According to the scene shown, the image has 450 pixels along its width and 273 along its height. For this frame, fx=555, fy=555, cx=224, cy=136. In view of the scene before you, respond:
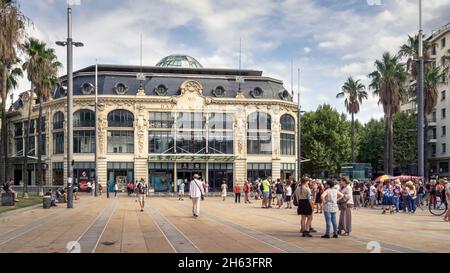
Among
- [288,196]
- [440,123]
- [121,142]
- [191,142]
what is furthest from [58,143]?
[440,123]

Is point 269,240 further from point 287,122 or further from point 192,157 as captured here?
point 287,122

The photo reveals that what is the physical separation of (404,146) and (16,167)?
52.3 metres

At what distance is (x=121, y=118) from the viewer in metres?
65.6

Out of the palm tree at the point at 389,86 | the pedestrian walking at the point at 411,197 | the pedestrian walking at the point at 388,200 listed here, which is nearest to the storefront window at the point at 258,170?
the palm tree at the point at 389,86

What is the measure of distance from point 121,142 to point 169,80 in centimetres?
963

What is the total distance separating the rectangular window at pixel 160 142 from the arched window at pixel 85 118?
6.94 metres

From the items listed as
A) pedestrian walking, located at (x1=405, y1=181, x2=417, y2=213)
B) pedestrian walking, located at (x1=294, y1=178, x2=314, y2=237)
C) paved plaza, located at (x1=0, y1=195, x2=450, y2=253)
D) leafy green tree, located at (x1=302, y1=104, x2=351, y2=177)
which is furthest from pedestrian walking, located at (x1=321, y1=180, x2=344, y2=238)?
leafy green tree, located at (x1=302, y1=104, x2=351, y2=177)

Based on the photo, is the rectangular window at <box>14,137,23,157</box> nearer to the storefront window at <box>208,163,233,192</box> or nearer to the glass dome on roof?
the glass dome on roof

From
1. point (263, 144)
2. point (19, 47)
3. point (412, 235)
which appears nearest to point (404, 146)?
point (263, 144)

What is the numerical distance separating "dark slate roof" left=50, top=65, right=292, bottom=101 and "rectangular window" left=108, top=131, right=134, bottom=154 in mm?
4840

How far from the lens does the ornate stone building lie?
2576 inches

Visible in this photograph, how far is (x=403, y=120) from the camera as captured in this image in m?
74.4

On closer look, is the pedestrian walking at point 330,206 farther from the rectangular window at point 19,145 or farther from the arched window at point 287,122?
the rectangular window at point 19,145

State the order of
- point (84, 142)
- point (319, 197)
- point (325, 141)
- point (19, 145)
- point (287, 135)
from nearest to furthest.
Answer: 1. point (319, 197)
2. point (84, 142)
3. point (287, 135)
4. point (19, 145)
5. point (325, 141)
